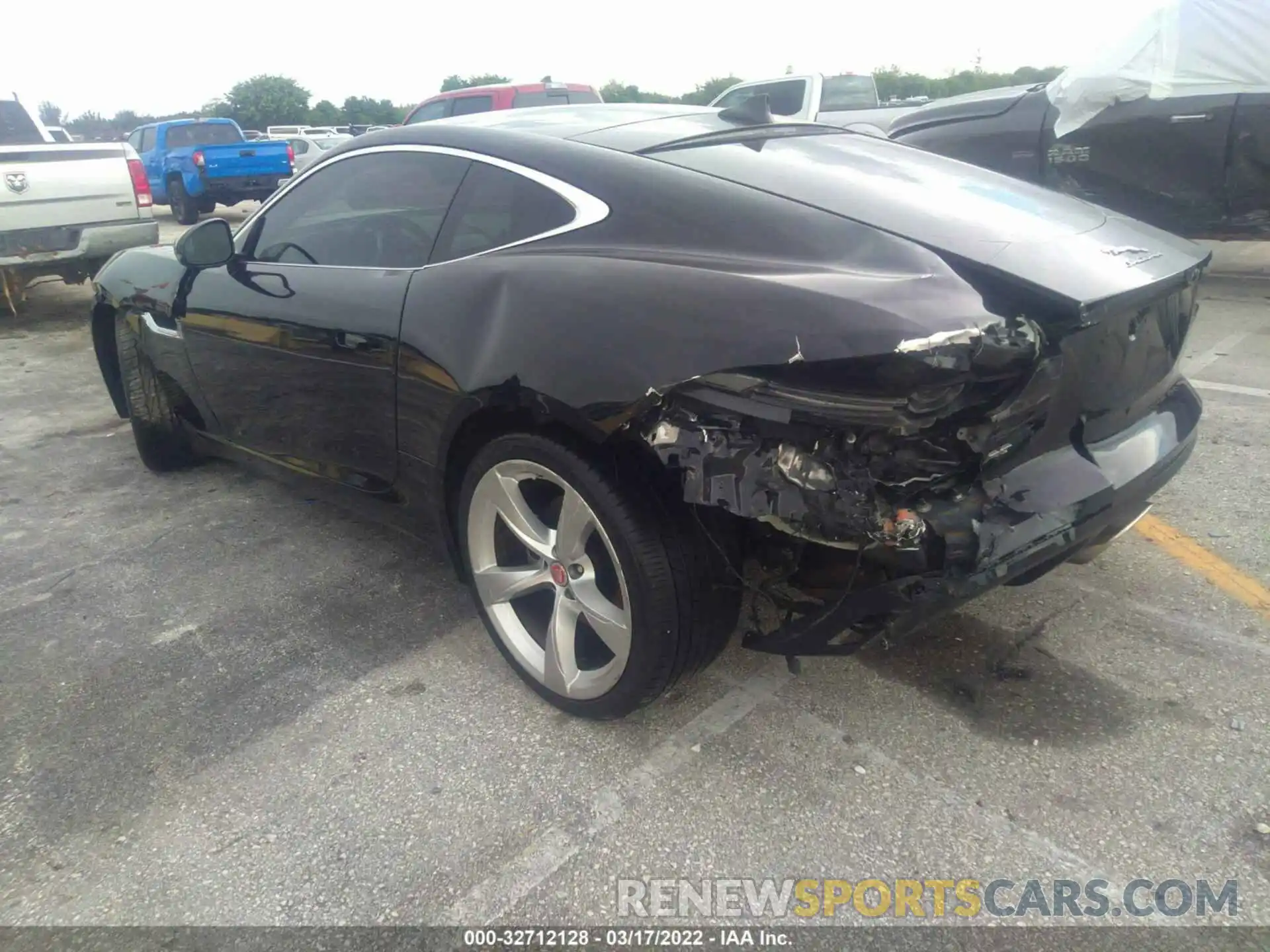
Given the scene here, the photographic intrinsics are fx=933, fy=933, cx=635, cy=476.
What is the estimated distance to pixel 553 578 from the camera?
2.52 m

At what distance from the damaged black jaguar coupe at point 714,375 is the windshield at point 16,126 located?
276 inches

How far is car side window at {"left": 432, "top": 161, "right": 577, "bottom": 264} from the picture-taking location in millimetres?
2561

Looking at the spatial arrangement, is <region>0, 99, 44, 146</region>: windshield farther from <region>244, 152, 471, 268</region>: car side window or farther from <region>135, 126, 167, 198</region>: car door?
<region>135, 126, 167, 198</region>: car door

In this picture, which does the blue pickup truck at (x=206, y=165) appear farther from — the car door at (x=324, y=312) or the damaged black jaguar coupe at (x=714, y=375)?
the damaged black jaguar coupe at (x=714, y=375)

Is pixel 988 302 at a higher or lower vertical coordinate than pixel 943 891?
higher

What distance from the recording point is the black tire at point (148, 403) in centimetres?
414

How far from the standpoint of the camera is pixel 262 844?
2.19m

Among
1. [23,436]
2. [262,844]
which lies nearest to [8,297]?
[23,436]

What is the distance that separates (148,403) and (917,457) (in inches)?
144

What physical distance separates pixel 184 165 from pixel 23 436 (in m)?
12.6

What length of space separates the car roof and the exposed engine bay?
1.04m

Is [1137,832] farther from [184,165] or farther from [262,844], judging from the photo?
[184,165]

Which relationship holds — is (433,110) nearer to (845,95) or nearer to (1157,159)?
(845,95)

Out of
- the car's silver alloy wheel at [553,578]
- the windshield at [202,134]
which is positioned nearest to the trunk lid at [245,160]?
the windshield at [202,134]
